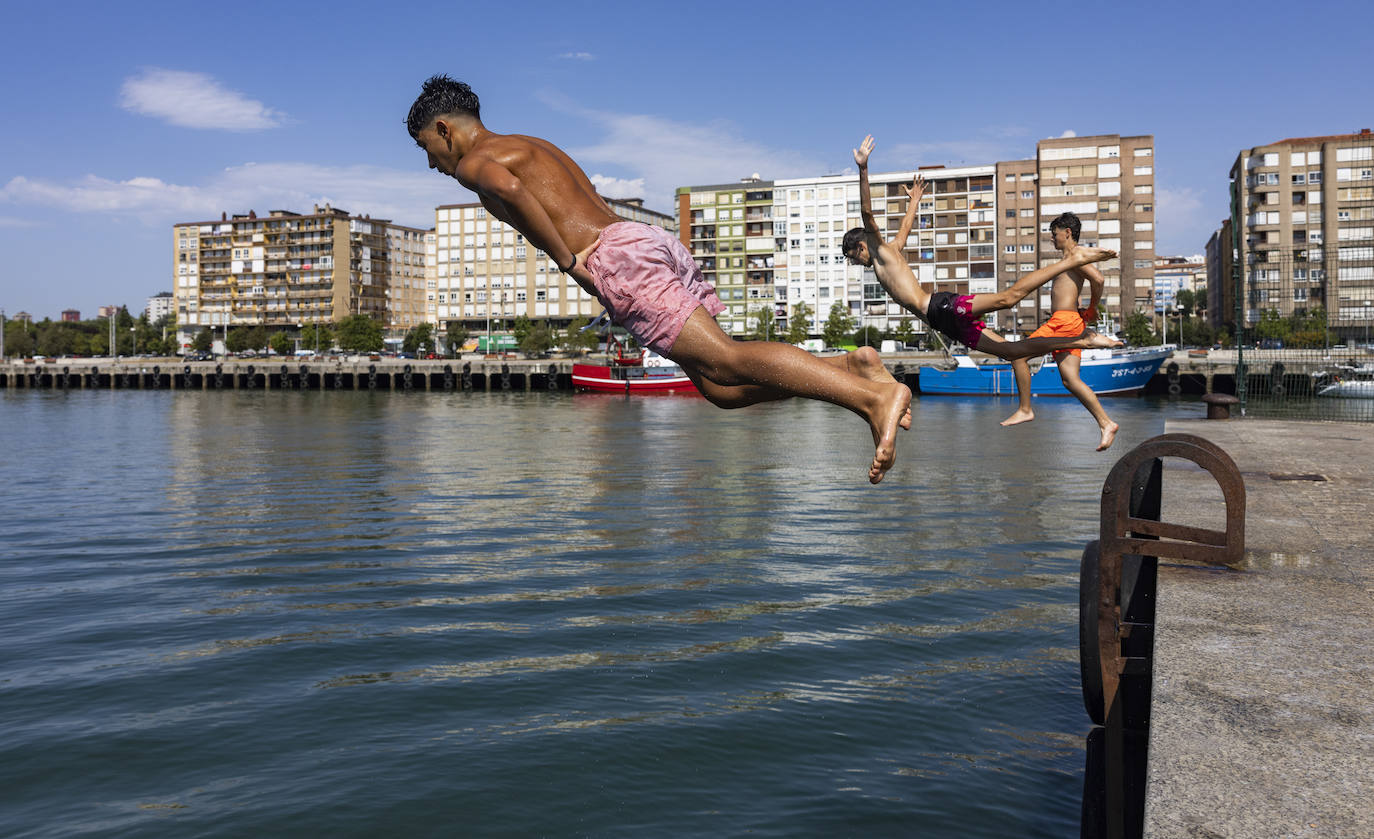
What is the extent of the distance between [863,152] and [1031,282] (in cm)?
146

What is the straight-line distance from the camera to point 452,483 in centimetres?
3083

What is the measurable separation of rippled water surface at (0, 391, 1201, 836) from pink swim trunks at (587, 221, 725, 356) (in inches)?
168

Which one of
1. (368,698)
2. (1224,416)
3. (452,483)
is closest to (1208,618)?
(368,698)

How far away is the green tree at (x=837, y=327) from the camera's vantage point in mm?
149625

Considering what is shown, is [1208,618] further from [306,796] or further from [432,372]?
[432,372]

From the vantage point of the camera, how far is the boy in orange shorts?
8117 mm

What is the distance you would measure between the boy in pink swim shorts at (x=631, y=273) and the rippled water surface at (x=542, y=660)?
4006 mm

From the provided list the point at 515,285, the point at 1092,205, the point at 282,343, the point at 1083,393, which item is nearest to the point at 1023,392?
the point at 1083,393

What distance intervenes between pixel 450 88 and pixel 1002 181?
160m

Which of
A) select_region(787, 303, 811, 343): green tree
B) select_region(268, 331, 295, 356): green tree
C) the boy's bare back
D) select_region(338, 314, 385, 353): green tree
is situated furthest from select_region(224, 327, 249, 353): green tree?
the boy's bare back

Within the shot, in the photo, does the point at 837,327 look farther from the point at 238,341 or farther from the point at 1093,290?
the point at 1093,290

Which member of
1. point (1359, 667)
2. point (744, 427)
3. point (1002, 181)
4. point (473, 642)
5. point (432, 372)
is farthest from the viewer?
point (1002, 181)

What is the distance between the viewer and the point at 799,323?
156m

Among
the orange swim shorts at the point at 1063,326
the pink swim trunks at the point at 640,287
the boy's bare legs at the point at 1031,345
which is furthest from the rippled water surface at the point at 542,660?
the pink swim trunks at the point at 640,287
